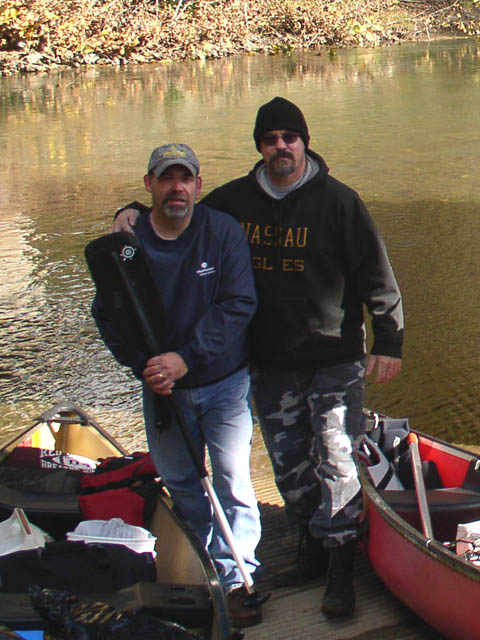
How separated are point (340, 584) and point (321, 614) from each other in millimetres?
133

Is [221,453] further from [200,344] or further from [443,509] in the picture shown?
[443,509]

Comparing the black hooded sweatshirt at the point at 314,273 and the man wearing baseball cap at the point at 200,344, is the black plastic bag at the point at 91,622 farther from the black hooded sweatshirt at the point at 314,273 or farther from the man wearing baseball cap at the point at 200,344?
the black hooded sweatshirt at the point at 314,273

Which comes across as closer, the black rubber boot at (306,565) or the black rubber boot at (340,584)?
the black rubber boot at (340,584)

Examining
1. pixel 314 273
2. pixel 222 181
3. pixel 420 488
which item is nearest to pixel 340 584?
pixel 420 488

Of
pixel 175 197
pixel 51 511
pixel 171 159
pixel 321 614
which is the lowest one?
pixel 321 614

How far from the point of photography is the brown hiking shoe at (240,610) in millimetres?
3594

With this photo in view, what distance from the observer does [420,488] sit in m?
3.85

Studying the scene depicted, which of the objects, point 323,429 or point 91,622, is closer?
point 91,622

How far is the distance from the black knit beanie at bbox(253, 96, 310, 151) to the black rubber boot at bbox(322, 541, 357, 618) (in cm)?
155

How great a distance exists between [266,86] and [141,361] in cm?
2166

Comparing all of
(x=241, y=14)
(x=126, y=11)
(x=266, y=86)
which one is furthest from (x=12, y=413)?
(x=241, y=14)

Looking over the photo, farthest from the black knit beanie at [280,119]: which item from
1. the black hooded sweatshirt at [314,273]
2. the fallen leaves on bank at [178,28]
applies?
the fallen leaves on bank at [178,28]

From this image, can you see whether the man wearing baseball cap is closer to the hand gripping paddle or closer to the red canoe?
the hand gripping paddle

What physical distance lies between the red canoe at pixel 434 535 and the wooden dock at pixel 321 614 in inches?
3.8
